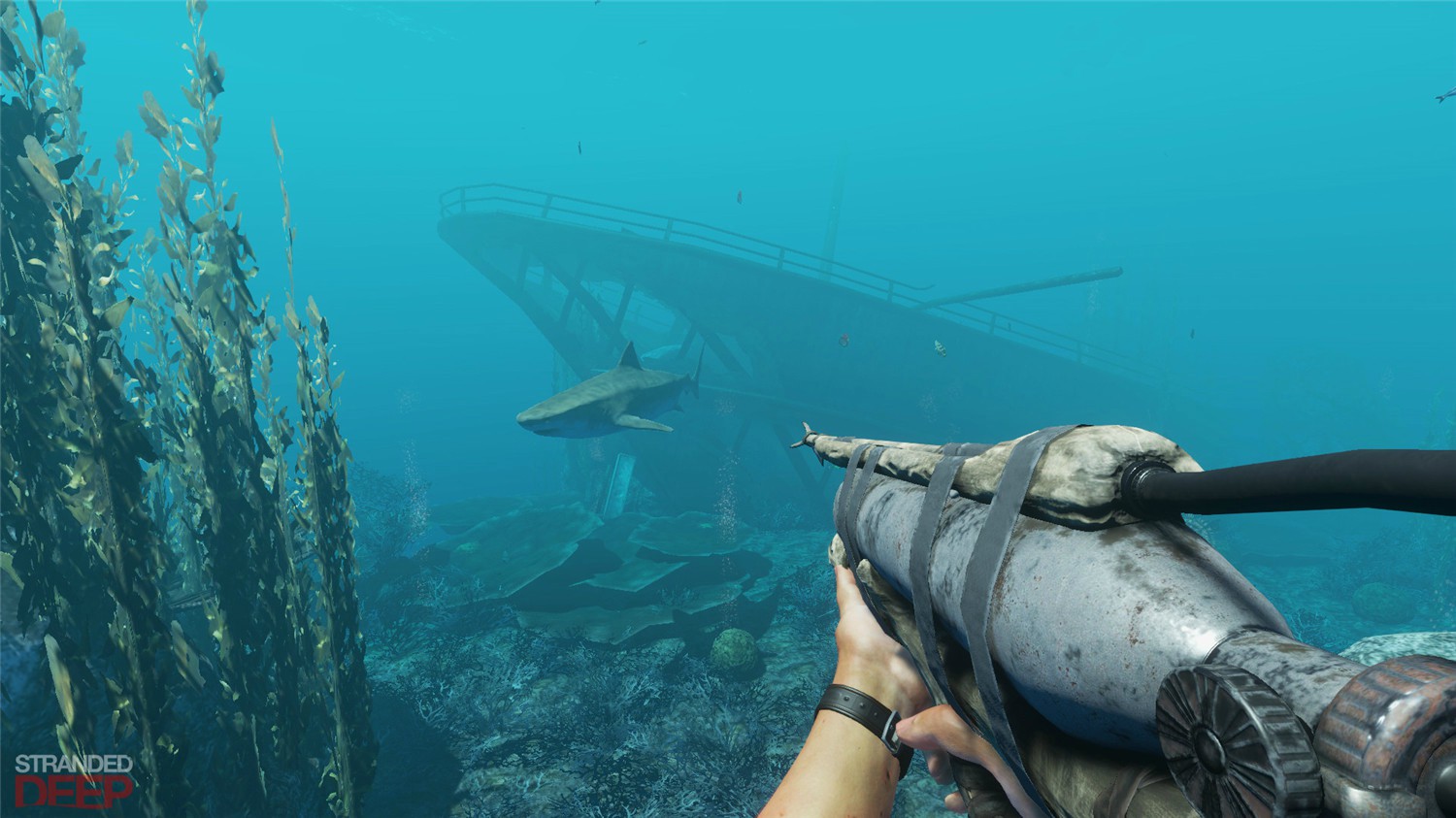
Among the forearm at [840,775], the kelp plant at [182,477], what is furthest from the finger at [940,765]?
the kelp plant at [182,477]

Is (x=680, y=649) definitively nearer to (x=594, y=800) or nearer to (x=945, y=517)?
(x=594, y=800)

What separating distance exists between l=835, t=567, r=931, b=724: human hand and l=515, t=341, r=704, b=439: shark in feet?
25.1

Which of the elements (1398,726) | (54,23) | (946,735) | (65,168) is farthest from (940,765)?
(54,23)

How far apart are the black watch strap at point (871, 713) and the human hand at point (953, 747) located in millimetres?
106

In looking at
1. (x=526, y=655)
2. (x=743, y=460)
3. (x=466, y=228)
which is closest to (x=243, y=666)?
(x=526, y=655)

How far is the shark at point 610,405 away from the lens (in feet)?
31.6

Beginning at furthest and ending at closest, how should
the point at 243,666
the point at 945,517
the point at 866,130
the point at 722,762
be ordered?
1. the point at 866,130
2. the point at 722,762
3. the point at 243,666
4. the point at 945,517

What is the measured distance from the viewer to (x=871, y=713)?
80.2 inches

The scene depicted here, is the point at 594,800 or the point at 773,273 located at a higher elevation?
the point at 773,273

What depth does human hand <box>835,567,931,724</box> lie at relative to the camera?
6.98 feet

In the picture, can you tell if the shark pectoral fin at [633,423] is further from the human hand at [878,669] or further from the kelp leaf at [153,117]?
the human hand at [878,669]

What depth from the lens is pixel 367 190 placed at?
17588cm

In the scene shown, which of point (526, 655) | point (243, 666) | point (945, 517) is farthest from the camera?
point (526, 655)

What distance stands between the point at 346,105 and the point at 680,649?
18179 centimetres
